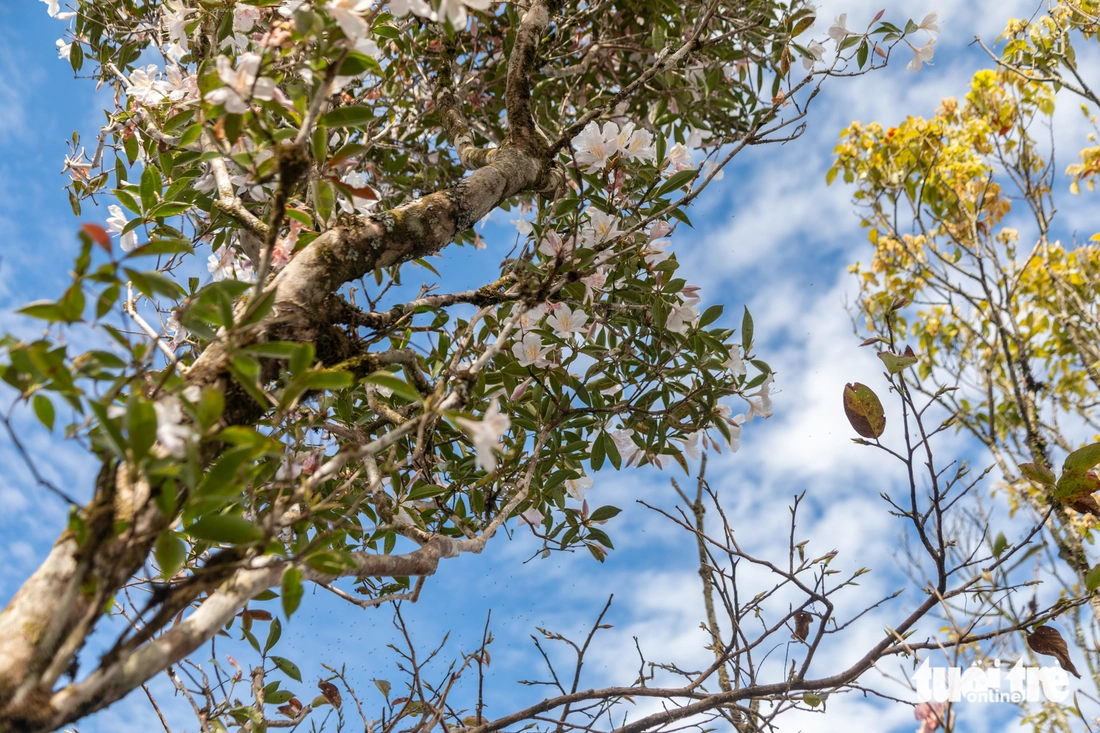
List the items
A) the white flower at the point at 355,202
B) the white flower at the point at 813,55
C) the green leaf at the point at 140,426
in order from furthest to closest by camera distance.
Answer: the white flower at the point at 813,55
the white flower at the point at 355,202
the green leaf at the point at 140,426

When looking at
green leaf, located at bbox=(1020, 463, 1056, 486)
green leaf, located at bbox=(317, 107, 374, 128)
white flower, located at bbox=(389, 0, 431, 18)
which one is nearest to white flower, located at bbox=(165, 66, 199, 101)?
green leaf, located at bbox=(317, 107, 374, 128)

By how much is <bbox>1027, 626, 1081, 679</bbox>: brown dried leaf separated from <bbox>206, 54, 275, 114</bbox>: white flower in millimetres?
1574

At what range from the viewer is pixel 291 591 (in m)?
0.79

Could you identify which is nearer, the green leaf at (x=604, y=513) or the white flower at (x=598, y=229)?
the white flower at (x=598, y=229)

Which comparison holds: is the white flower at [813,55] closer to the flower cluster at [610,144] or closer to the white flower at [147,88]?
the flower cluster at [610,144]

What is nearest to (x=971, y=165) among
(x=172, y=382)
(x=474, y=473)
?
(x=474, y=473)

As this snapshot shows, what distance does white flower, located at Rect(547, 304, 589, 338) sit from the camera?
1576mm

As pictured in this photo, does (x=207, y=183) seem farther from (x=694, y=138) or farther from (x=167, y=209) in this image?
(x=694, y=138)

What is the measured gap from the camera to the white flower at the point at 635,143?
1572 millimetres

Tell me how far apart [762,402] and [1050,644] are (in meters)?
0.74

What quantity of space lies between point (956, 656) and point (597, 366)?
36.6 inches

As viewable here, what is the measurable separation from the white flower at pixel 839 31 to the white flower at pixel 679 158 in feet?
2.30

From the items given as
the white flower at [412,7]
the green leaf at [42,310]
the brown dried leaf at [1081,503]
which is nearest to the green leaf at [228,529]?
the green leaf at [42,310]

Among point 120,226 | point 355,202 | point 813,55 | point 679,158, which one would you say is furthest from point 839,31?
point 120,226
